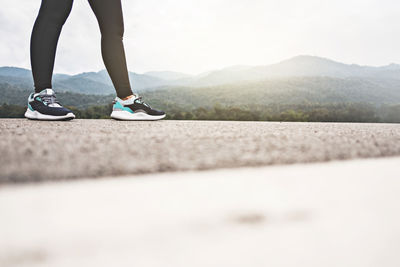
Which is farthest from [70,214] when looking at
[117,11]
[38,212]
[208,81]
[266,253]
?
[208,81]

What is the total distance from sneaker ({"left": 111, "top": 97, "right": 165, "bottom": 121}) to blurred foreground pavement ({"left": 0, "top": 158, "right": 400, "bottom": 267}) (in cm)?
128

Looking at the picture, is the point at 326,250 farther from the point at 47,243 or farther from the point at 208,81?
the point at 208,81

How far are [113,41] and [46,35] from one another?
0.35m

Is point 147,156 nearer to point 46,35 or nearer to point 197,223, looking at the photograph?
point 197,223

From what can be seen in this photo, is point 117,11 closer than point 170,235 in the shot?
No

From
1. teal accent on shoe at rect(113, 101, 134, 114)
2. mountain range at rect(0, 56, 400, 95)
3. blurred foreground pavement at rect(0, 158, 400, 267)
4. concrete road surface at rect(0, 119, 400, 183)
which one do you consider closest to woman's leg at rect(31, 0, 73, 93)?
teal accent on shoe at rect(113, 101, 134, 114)

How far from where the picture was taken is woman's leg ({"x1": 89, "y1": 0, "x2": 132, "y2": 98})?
4.75 feet

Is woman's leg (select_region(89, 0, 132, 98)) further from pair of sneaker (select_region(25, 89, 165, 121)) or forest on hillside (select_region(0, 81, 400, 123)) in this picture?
forest on hillside (select_region(0, 81, 400, 123))

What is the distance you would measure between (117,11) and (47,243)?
5.06ft

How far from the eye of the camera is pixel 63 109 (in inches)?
54.4

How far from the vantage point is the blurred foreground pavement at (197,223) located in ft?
0.75

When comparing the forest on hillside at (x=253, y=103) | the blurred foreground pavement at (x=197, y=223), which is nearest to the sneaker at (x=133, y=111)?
the forest on hillside at (x=253, y=103)

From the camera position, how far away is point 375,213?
31 cm

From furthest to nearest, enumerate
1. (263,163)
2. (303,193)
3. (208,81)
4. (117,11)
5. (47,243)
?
(208,81)
(117,11)
(263,163)
(303,193)
(47,243)
